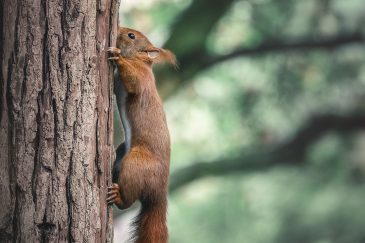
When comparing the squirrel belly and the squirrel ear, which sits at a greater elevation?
the squirrel ear

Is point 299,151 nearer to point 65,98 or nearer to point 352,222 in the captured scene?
point 352,222

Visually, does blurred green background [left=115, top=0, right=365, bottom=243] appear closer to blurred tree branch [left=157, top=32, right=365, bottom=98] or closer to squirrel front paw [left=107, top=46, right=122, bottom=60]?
blurred tree branch [left=157, top=32, right=365, bottom=98]

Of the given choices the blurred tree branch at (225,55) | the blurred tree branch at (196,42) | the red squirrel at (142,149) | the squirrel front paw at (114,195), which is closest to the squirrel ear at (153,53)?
the red squirrel at (142,149)

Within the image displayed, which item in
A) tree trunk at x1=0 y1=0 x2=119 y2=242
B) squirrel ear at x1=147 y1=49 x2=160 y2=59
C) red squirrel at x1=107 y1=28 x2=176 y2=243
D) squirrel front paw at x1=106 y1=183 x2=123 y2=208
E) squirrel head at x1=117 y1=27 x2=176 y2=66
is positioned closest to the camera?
tree trunk at x1=0 y1=0 x2=119 y2=242

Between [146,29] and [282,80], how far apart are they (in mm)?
1296

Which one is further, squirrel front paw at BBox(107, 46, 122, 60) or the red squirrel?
the red squirrel

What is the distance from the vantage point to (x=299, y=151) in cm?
676

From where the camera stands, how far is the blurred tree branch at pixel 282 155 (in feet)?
21.0

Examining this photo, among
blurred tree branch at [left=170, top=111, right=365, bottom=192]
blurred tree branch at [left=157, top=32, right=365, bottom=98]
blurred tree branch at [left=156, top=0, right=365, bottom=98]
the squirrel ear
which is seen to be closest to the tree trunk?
the squirrel ear

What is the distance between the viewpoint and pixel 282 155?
6.63m

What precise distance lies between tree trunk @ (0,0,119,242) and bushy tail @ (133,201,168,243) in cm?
60

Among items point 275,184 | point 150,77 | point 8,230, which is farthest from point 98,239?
point 275,184

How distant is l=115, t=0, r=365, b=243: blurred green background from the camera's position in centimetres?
622

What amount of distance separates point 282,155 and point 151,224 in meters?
3.73
